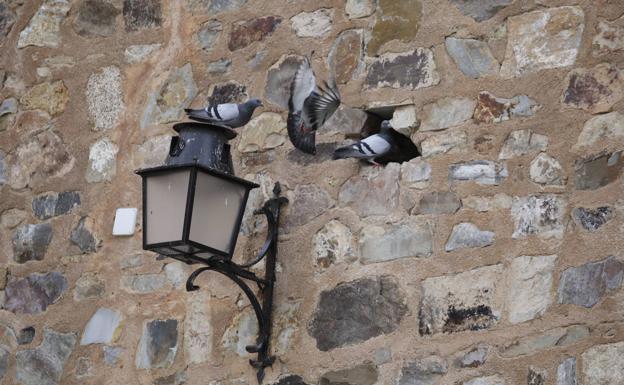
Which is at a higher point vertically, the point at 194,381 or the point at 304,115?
the point at 304,115

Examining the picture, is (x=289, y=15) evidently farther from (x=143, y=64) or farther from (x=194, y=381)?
(x=194, y=381)

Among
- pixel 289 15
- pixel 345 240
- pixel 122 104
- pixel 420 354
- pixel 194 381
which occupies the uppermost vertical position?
pixel 289 15

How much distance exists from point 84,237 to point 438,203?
1.47 m

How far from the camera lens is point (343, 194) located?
4.25 metres

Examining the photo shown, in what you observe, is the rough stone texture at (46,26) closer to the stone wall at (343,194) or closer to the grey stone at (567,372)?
the stone wall at (343,194)

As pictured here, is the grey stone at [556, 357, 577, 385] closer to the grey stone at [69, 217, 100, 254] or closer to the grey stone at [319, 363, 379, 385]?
the grey stone at [319, 363, 379, 385]

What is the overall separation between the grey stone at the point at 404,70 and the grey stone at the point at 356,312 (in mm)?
677

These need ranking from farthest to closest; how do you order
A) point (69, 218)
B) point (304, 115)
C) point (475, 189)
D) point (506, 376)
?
point (69, 218) < point (304, 115) < point (475, 189) < point (506, 376)

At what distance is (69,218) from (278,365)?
1158 millimetres

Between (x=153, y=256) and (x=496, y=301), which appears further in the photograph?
(x=153, y=256)

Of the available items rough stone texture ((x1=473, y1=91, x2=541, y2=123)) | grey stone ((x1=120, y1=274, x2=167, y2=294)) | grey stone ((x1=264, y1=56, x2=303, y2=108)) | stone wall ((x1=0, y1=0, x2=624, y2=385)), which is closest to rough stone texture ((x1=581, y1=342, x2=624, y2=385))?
stone wall ((x1=0, y1=0, x2=624, y2=385))

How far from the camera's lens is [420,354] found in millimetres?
3910

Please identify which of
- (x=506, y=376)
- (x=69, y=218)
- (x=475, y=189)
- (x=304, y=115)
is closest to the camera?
(x=506, y=376)

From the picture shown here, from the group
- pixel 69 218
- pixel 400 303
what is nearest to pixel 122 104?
pixel 69 218
